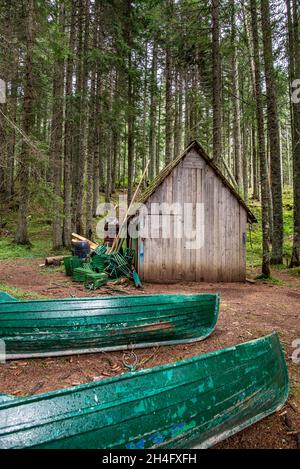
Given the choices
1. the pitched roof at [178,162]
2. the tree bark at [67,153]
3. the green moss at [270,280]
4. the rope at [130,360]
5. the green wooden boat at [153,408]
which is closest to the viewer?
the green wooden boat at [153,408]

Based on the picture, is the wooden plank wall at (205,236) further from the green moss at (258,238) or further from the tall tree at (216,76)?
the tall tree at (216,76)

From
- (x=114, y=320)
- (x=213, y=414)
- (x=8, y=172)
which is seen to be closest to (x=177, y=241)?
(x=114, y=320)

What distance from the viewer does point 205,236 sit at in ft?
37.6

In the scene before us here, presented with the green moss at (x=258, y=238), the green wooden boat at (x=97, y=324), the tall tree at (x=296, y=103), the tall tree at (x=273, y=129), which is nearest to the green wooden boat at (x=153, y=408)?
the green wooden boat at (x=97, y=324)

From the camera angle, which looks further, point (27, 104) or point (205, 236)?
point (27, 104)

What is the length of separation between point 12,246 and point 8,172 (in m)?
8.59

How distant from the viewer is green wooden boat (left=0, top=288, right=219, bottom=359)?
187 inches

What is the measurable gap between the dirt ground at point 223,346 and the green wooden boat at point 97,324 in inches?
6.6

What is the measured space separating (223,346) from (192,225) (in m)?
6.66

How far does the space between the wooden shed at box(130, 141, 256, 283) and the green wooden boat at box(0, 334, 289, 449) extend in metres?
7.88

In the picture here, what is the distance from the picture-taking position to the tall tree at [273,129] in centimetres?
1136

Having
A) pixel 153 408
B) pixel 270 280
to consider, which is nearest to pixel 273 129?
pixel 270 280

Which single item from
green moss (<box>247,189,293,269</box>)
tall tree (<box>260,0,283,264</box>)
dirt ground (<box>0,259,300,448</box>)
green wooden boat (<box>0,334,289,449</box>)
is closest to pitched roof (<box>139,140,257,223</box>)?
Result: green moss (<box>247,189,293,269</box>)

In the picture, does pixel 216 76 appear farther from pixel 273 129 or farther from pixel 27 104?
pixel 27 104
